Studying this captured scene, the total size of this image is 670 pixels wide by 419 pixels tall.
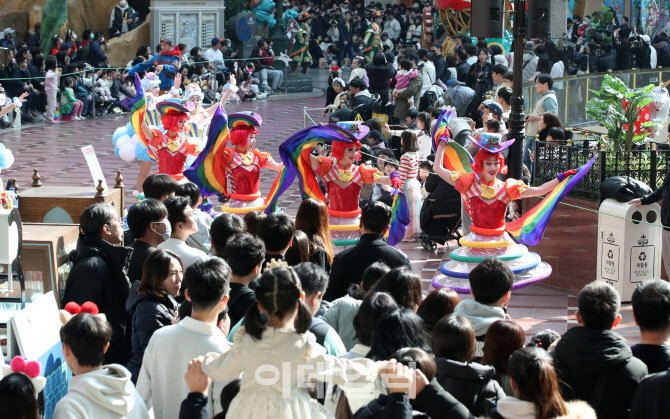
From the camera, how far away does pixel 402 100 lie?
13414mm

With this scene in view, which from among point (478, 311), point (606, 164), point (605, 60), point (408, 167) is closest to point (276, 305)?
point (478, 311)

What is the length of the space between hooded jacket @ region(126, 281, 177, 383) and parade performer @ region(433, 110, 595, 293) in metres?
3.31

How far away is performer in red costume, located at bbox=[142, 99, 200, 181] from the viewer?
902cm

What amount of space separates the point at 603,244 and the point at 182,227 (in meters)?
3.64

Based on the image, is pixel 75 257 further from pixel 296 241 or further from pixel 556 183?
pixel 556 183

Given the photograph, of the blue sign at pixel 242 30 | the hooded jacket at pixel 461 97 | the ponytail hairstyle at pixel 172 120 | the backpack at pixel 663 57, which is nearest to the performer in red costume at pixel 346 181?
the ponytail hairstyle at pixel 172 120

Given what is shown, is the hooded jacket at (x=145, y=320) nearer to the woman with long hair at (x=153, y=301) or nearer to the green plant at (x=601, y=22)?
the woman with long hair at (x=153, y=301)

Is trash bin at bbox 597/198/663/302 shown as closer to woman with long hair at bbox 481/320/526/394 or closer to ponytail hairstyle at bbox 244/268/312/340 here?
woman with long hair at bbox 481/320/526/394

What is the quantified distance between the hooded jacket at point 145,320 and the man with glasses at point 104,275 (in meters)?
0.44

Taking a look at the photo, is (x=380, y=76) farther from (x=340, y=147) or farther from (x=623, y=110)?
(x=340, y=147)

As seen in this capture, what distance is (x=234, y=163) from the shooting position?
334 inches

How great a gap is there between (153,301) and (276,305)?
1.17m

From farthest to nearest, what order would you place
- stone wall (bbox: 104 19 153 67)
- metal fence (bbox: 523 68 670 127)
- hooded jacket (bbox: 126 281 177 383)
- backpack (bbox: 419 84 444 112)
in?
stone wall (bbox: 104 19 153 67) → backpack (bbox: 419 84 444 112) → metal fence (bbox: 523 68 670 127) → hooded jacket (bbox: 126 281 177 383)

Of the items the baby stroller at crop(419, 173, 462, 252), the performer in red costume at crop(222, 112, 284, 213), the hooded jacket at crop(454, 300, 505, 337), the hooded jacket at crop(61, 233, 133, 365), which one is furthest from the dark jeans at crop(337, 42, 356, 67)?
the hooded jacket at crop(454, 300, 505, 337)
